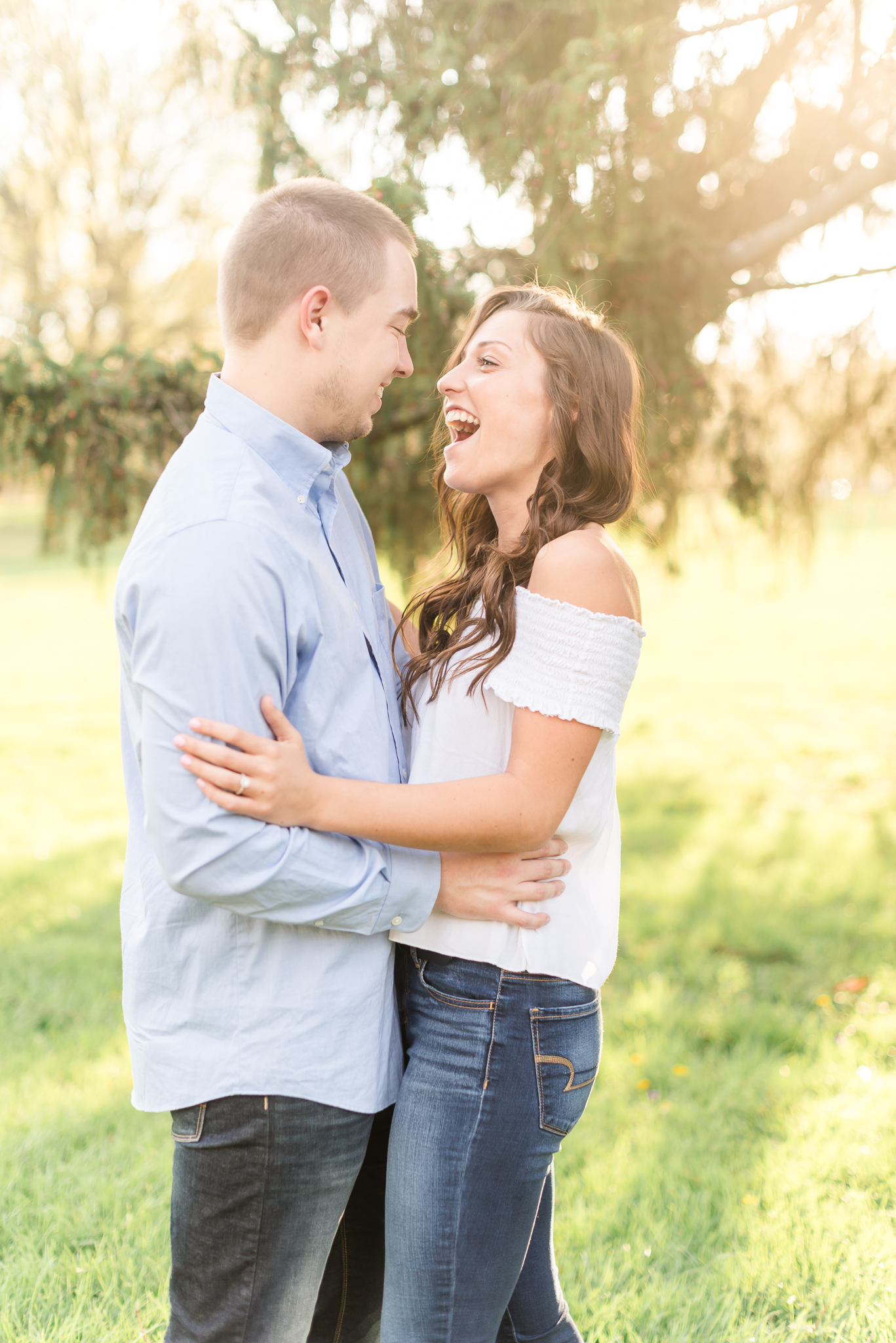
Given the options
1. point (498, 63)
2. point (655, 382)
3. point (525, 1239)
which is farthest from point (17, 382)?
point (525, 1239)

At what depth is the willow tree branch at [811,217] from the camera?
4316 millimetres

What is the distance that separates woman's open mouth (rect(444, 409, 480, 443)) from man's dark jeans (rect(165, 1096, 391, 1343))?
4.22ft

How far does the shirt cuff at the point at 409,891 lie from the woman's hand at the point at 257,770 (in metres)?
0.21

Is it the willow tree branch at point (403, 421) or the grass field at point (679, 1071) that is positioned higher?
the willow tree branch at point (403, 421)

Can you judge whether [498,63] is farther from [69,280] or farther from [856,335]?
[69,280]

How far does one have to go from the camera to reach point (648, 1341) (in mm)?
2443

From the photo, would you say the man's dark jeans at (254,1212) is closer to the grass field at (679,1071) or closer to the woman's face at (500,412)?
the grass field at (679,1071)

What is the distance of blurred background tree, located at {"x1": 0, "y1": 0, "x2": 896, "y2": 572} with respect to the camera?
12.6ft

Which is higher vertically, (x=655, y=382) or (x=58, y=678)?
(x=655, y=382)

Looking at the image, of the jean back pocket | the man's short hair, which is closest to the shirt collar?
the man's short hair

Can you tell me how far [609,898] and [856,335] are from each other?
437 centimetres

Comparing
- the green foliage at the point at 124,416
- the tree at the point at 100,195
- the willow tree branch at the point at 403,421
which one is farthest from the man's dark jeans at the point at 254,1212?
the tree at the point at 100,195

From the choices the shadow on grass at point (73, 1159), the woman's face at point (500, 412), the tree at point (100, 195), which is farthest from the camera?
the tree at point (100, 195)

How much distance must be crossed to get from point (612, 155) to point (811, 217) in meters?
1.07
